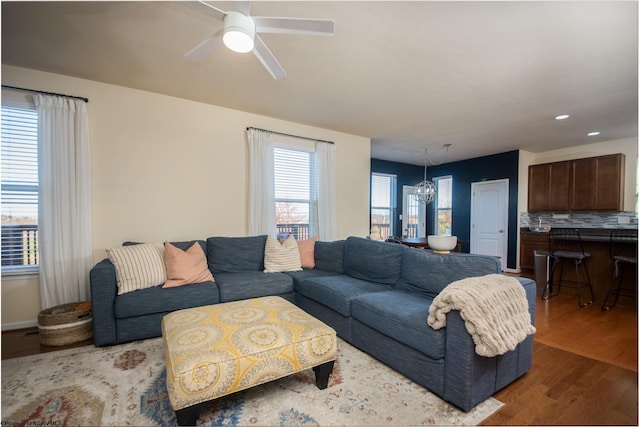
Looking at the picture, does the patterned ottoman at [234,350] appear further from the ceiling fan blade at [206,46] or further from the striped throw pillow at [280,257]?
the ceiling fan blade at [206,46]

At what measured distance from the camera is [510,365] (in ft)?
6.13

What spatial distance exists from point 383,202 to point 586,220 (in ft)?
12.6

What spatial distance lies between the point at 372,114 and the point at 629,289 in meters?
4.04

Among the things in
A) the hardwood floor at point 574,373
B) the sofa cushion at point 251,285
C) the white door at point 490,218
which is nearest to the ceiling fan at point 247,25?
the sofa cushion at point 251,285

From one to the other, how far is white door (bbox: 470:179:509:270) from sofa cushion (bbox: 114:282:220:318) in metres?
5.88

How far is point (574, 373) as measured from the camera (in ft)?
6.78

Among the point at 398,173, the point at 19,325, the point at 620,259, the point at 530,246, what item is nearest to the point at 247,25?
the point at 19,325

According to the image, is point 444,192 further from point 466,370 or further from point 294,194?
point 466,370

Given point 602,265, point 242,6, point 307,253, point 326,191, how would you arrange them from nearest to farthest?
point 242,6 < point 307,253 < point 602,265 < point 326,191

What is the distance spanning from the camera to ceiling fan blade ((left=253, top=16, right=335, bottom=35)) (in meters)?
1.66

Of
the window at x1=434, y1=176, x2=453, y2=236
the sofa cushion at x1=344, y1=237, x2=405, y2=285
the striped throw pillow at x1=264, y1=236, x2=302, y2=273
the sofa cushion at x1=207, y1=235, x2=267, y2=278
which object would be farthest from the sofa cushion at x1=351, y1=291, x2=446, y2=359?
the window at x1=434, y1=176, x2=453, y2=236

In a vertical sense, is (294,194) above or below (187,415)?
above

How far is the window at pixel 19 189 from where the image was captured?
277cm

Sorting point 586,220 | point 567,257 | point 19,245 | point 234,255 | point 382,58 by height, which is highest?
point 382,58
